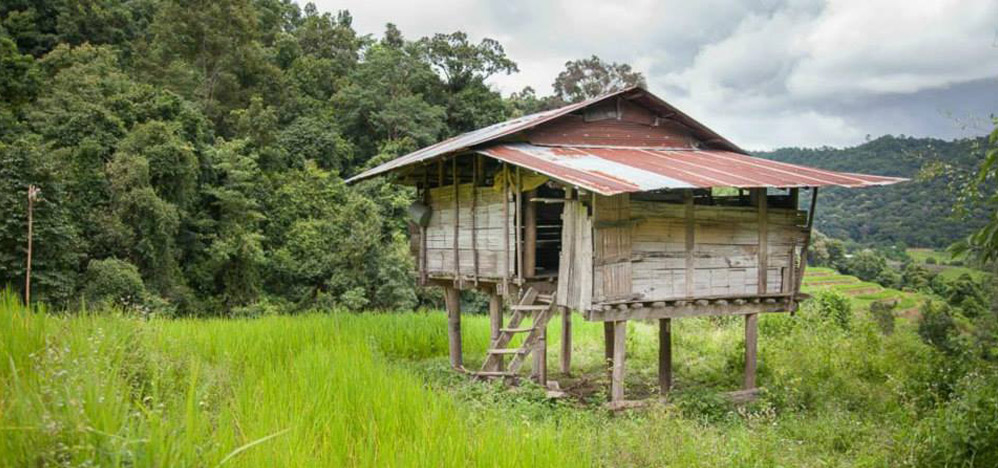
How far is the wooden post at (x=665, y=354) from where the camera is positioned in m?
11.9

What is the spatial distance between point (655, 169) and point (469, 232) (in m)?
3.59

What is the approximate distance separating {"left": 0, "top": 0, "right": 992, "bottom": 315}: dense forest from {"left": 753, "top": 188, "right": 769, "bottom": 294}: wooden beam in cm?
640

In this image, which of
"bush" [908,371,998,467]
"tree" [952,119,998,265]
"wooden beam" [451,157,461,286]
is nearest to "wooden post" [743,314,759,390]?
"bush" [908,371,998,467]

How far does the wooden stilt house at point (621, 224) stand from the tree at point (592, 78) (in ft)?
101

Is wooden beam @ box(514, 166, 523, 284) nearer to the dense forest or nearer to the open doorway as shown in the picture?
the open doorway

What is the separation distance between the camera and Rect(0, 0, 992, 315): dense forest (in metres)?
20.2

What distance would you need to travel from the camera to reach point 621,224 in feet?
30.9

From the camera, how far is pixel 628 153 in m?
11.1

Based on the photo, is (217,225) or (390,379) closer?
(390,379)

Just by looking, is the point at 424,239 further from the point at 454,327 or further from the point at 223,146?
the point at 223,146

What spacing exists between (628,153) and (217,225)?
19444 millimetres

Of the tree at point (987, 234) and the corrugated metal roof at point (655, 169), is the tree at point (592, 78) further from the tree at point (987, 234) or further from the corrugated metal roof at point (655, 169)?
the tree at point (987, 234)

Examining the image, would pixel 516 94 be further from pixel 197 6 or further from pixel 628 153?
pixel 628 153

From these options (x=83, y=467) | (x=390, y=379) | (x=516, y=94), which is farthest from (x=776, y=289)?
(x=516, y=94)
